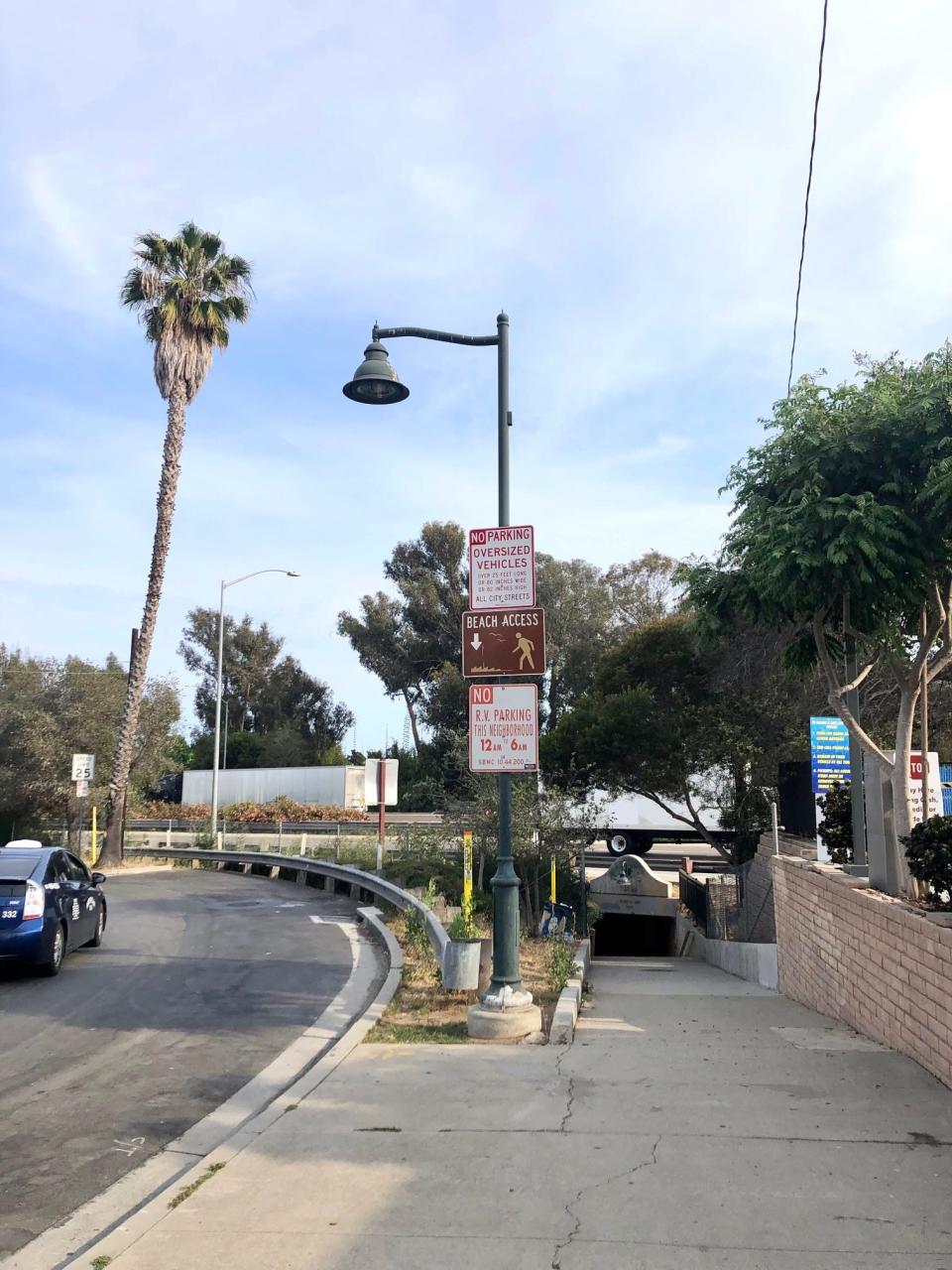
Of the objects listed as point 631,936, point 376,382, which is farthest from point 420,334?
point 631,936

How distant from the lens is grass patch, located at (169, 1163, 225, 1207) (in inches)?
201

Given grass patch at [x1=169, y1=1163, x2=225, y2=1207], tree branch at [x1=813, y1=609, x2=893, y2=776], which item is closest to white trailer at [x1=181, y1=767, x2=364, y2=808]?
tree branch at [x1=813, y1=609, x2=893, y2=776]

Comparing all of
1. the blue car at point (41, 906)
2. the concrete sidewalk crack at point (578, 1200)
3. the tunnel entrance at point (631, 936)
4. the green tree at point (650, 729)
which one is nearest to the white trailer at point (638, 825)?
the tunnel entrance at point (631, 936)

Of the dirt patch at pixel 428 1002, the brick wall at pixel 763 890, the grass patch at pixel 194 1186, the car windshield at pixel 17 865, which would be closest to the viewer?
the grass patch at pixel 194 1186

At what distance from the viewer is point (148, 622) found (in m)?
29.2

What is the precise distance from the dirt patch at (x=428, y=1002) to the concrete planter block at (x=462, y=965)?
241 millimetres

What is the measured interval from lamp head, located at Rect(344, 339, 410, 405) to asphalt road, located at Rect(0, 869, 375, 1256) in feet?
19.8

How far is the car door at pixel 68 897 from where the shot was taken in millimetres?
11930

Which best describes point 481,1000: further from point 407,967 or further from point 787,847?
point 787,847

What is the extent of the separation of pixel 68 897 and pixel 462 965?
5.26m

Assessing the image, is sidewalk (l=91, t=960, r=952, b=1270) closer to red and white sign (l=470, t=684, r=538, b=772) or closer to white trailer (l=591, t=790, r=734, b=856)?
red and white sign (l=470, t=684, r=538, b=772)

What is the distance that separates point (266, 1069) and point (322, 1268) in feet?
11.8

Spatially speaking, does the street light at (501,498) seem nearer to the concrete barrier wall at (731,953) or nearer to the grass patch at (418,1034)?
the grass patch at (418,1034)

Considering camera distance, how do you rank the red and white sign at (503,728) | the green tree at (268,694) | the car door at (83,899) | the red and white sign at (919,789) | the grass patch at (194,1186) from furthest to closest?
the green tree at (268,694) < the car door at (83,899) < the red and white sign at (919,789) < the red and white sign at (503,728) < the grass patch at (194,1186)
